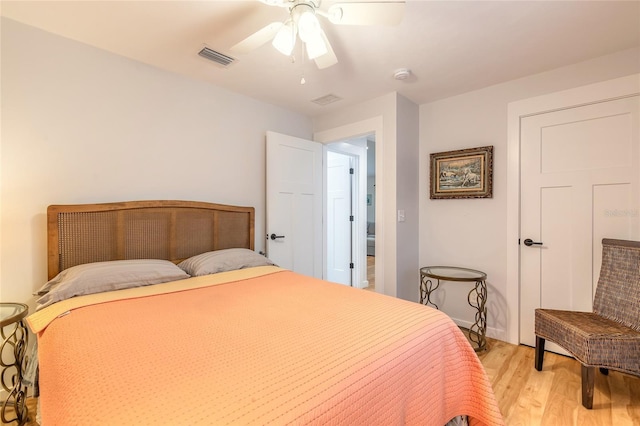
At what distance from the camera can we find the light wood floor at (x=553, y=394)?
5.42 feet

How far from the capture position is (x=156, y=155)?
2.40 meters

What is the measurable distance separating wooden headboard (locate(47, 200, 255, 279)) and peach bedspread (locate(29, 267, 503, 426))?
656 mm

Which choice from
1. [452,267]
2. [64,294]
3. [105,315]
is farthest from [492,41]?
[64,294]

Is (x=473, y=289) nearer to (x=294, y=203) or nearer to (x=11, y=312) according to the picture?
(x=294, y=203)

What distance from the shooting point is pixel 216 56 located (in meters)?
2.22

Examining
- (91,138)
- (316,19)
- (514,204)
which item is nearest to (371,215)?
(514,204)

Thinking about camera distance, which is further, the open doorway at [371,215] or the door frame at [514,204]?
the open doorway at [371,215]

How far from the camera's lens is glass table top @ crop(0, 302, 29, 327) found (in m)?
1.48

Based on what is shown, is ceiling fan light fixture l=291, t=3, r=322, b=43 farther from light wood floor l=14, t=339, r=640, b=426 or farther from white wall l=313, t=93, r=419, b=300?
light wood floor l=14, t=339, r=640, b=426

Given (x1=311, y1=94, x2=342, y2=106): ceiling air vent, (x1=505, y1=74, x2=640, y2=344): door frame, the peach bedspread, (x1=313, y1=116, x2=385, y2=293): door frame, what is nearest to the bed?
the peach bedspread

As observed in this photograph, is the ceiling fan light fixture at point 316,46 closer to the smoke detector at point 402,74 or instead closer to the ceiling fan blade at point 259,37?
the ceiling fan blade at point 259,37

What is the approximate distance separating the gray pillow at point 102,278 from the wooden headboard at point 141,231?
0.22 metres

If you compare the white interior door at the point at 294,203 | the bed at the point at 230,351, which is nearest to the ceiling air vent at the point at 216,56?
the white interior door at the point at 294,203

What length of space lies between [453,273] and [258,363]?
241cm
